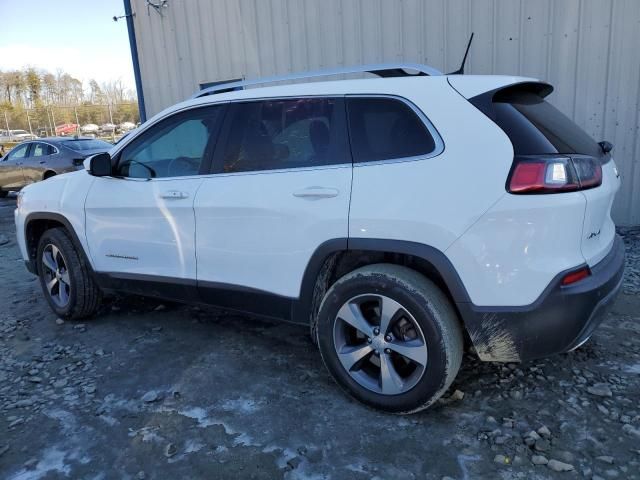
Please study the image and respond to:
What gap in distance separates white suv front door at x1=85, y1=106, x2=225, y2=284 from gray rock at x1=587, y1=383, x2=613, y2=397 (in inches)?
96.6

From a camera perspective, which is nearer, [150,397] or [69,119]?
[150,397]

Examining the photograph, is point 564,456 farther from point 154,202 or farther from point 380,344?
point 154,202

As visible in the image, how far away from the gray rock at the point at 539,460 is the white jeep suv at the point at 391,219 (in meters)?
0.44

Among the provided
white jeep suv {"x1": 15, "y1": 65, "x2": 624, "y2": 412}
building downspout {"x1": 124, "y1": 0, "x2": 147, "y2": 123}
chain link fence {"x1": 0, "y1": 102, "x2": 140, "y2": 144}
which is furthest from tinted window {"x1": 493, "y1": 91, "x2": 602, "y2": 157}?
chain link fence {"x1": 0, "y1": 102, "x2": 140, "y2": 144}

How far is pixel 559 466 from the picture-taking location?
2.25m

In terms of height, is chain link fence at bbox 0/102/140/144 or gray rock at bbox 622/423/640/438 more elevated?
chain link fence at bbox 0/102/140/144

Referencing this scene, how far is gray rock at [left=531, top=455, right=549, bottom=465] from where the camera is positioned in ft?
7.49

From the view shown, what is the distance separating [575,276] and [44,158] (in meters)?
12.5

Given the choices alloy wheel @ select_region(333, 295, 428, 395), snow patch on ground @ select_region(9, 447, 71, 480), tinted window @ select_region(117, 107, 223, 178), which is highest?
tinted window @ select_region(117, 107, 223, 178)

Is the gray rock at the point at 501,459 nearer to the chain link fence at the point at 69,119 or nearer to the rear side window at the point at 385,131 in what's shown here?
the rear side window at the point at 385,131

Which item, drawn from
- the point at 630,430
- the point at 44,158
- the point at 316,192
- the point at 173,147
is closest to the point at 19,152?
the point at 44,158

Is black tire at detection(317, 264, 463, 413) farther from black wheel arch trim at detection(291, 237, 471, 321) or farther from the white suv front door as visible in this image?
the white suv front door

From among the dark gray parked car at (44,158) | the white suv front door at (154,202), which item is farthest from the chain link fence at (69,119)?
the white suv front door at (154,202)

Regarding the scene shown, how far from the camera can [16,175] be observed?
12820 mm
